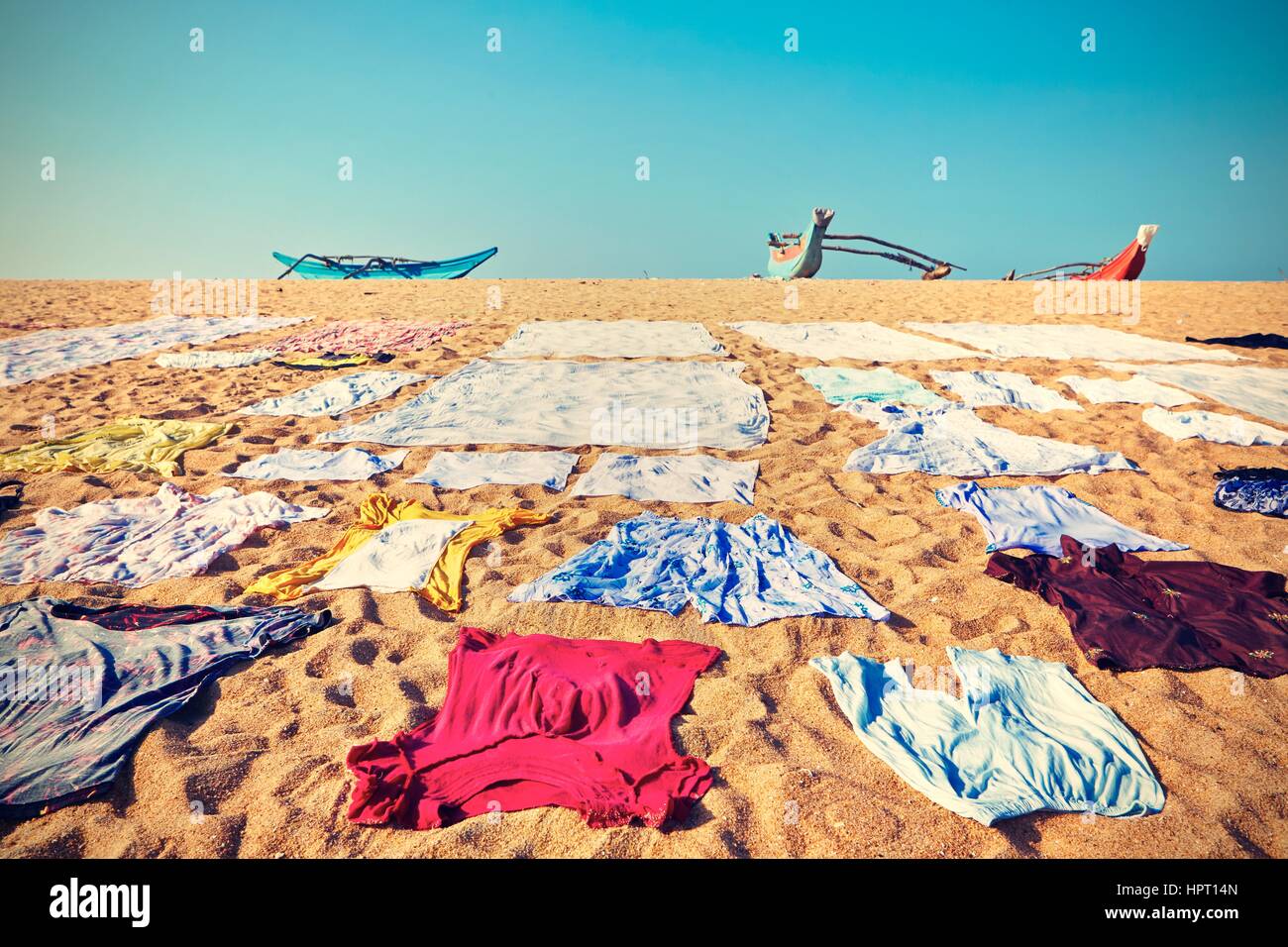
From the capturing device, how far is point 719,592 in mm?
3119

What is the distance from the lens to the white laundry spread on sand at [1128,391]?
18.7ft

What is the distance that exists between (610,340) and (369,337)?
136 inches

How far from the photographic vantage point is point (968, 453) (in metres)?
4.83

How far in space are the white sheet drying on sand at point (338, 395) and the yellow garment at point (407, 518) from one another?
94.2 inches

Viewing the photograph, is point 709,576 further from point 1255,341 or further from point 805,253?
point 805,253

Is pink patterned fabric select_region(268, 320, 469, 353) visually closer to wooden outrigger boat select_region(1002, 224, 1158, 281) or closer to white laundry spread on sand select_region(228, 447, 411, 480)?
white laundry spread on sand select_region(228, 447, 411, 480)

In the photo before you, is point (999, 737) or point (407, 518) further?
point (407, 518)

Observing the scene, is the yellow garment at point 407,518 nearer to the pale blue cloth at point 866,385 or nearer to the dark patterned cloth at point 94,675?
the dark patterned cloth at point 94,675

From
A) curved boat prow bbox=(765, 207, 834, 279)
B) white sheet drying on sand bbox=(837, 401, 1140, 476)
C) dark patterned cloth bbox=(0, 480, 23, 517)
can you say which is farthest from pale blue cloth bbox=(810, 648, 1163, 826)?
curved boat prow bbox=(765, 207, 834, 279)

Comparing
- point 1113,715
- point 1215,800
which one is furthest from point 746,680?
point 1215,800

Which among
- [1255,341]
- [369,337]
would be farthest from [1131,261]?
[369,337]

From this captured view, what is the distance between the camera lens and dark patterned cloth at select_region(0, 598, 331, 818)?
6.57 feet
